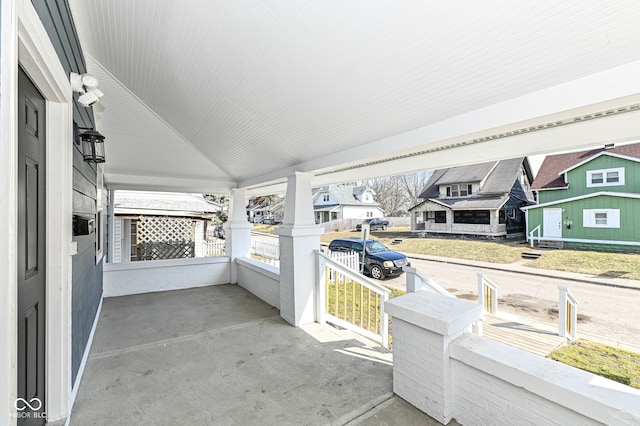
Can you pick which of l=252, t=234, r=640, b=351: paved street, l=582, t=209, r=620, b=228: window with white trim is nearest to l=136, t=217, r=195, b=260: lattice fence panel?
l=252, t=234, r=640, b=351: paved street

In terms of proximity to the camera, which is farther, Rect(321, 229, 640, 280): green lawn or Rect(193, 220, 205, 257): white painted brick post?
Rect(193, 220, 205, 257): white painted brick post

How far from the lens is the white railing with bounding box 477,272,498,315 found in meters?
4.40

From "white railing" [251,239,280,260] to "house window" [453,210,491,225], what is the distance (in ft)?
17.3

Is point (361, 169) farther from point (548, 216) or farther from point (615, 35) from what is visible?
point (548, 216)

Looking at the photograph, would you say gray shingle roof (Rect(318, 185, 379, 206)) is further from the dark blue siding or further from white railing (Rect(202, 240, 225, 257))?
the dark blue siding

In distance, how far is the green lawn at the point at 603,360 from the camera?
9.08 feet

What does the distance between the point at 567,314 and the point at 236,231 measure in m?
5.65

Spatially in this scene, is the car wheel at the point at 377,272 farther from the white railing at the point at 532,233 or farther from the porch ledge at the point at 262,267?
the white railing at the point at 532,233

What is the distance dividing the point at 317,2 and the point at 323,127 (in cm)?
111

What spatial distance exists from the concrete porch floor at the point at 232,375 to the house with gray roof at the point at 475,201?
16.5 feet

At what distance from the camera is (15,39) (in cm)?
86

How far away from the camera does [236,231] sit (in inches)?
227

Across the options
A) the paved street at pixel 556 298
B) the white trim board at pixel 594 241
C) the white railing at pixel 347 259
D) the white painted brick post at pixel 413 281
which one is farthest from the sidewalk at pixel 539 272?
the white painted brick post at pixel 413 281

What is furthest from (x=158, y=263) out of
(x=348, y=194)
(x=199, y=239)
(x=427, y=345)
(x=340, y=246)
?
(x=348, y=194)
